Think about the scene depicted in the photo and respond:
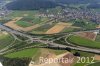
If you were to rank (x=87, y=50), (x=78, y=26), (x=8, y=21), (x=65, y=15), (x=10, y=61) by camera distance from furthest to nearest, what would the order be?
(x=65, y=15)
(x=8, y=21)
(x=78, y=26)
(x=87, y=50)
(x=10, y=61)

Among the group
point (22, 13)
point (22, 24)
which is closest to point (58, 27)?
point (22, 24)

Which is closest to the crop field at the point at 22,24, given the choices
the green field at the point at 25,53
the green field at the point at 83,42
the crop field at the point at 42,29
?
the crop field at the point at 42,29

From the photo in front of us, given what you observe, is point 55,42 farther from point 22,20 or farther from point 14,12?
point 14,12

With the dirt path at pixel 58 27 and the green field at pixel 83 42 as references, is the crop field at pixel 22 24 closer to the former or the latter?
the dirt path at pixel 58 27

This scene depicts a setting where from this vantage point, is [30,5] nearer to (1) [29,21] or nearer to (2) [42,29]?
(1) [29,21]

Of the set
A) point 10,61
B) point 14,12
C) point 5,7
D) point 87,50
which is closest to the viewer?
point 10,61

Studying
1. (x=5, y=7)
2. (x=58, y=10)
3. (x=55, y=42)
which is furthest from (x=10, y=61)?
(x=5, y=7)

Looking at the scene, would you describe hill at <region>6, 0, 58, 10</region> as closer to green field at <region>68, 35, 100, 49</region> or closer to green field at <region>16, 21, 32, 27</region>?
green field at <region>16, 21, 32, 27</region>

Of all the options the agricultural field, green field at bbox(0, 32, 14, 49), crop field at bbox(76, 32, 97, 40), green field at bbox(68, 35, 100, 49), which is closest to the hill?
the agricultural field
